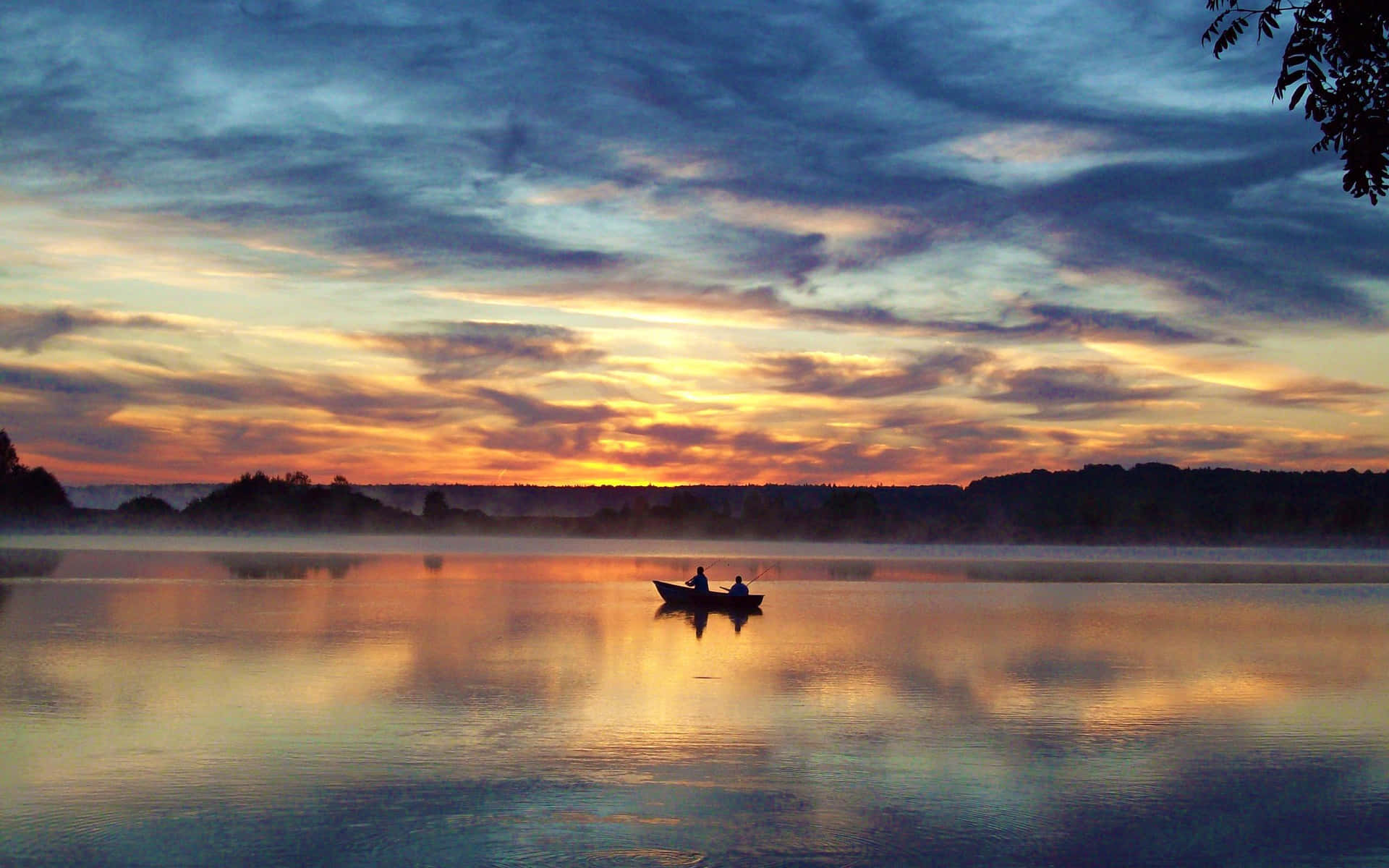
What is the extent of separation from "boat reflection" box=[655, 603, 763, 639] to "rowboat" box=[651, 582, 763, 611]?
0.29 feet

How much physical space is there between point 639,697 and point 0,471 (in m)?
137

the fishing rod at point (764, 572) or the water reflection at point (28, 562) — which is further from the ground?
the water reflection at point (28, 562)

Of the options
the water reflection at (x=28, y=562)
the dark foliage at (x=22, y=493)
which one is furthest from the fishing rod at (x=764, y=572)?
the dark foliage at (x=22, y=493)

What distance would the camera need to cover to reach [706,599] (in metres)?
36.6

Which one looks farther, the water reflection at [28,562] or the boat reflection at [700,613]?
the water reflection at [28,562]

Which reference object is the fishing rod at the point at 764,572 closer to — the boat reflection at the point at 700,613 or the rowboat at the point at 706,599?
the rowboat at the point at 706,599

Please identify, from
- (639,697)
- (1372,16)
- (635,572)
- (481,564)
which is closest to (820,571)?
(635,572)

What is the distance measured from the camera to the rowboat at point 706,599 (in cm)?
3594

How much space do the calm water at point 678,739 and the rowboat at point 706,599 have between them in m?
1.54

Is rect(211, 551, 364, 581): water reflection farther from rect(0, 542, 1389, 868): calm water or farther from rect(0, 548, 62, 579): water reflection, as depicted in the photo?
rect(0, 542, 1389, 868): calm water

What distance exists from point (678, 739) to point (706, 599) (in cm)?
2121

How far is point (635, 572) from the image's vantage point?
209 feet

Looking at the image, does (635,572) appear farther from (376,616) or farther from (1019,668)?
(1019,668)

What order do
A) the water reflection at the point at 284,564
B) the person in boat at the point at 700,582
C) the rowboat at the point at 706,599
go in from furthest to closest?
1. the water reflection at the point at 284,564
2. the person in boat at the point at 700,582
3. the rowboat at the point at 706,599
